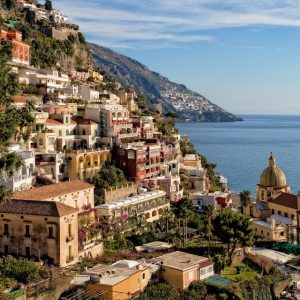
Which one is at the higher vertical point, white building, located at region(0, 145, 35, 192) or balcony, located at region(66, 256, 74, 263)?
white building, located at region(0, 145, 35, 192)

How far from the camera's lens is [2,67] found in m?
23.0

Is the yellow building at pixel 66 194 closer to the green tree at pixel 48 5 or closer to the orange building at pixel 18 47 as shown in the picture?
the orange building at pixel 18 47

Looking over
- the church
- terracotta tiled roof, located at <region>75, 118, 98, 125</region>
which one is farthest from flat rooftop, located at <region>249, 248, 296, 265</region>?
terracotta tiled roof, located at <region>75, 118, 98, 125</region>

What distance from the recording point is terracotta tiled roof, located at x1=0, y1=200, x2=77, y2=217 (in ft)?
108

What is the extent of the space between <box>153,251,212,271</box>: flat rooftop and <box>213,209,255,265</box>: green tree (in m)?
4.24

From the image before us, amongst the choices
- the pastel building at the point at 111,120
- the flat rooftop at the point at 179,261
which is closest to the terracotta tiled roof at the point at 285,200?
the pastel building at the point at 111,120

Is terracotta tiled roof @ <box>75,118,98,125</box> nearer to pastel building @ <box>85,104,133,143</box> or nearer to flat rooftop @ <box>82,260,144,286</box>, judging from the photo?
pastel building @ <box>85,104,133,143</box>

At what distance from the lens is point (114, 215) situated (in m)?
41.9

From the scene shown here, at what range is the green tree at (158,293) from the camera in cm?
3002

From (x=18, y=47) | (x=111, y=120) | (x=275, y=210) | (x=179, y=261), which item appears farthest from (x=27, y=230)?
(x=18, y=47)

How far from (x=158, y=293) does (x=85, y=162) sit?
67.5 feet

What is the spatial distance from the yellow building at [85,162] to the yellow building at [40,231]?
13.4 metres

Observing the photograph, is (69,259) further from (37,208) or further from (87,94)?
(87,94)

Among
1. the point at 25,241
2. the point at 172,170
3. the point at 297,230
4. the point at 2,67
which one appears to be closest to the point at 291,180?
the point at 172,170
